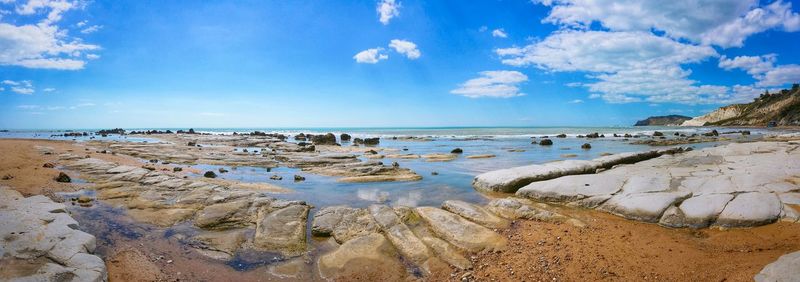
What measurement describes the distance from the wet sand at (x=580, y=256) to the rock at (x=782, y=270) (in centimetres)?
23

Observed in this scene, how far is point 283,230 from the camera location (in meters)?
8.98

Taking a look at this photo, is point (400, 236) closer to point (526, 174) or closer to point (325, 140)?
point (526, 174)

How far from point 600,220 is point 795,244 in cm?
342

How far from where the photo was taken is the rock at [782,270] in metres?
5.20

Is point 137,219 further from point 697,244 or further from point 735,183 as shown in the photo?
point 735,183

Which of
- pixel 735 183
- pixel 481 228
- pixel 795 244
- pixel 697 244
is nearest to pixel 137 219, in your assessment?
pixel 481 228

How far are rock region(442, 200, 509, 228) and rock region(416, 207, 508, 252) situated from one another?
16.6 inches

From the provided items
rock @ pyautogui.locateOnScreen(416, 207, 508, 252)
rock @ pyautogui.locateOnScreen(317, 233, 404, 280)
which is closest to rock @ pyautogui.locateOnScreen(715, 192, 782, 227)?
rock @ pyautogui.locateOnScreen(416, 207, 508, 252)

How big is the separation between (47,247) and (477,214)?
29.6ft

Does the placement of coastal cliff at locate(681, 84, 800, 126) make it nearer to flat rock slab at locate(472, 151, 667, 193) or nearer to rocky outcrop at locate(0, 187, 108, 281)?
flat rock slab at locate(472, 151, 667, 193)

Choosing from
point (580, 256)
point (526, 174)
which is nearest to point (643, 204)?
point (580, 256)

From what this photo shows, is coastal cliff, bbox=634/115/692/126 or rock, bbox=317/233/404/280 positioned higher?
coastal cliff, bbox=634/115/692/126

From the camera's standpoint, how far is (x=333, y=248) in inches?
322

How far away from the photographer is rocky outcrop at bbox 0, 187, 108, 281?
18.6 feet
